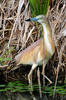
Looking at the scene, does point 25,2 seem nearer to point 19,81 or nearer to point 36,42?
point 36,42

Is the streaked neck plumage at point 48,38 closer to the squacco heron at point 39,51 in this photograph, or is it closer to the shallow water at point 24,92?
the squacco heron at point 39,51

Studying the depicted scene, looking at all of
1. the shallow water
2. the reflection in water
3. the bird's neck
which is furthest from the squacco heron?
the reflection in water

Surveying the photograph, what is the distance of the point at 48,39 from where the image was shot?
7.23m

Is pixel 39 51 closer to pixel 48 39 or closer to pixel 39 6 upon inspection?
pixel 48 39

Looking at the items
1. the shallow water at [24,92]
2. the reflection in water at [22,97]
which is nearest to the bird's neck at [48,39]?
the shallow water at [24,92]

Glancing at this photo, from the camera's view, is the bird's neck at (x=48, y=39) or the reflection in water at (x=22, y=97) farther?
the bird's neck at (x=48, y=39)

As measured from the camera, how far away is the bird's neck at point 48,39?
716 cm

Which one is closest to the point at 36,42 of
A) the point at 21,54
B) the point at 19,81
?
the point at 21,54

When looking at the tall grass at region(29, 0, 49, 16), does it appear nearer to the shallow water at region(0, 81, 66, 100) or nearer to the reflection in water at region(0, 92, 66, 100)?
the shallow water at region(0, 81, 66, 100)

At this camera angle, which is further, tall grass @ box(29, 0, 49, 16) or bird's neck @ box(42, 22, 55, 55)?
tall grass @ box(29, 0, 49, 16)

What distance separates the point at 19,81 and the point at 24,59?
473mm

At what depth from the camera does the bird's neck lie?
7.16 m

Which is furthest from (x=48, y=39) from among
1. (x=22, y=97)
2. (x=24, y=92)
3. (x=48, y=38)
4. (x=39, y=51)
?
(x=22, y=97)

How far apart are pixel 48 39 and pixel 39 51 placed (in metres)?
0.31
